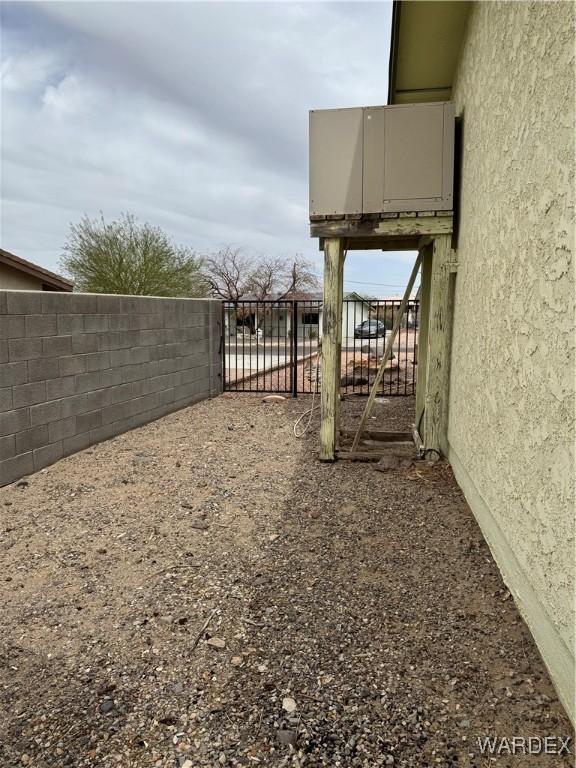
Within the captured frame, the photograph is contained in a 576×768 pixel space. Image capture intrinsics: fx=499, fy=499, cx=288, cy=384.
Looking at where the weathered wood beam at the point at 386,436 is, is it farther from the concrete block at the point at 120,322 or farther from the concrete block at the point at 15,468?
the concrete block at the point at 15,468

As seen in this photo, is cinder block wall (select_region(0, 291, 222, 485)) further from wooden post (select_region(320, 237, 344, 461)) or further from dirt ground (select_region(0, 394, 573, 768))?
wooden post (select_region(320, 237, 344, 461))

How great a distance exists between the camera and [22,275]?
11.8m

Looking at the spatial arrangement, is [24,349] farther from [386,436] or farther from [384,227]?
[386,436]

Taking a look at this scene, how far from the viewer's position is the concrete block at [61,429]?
17.0 ft

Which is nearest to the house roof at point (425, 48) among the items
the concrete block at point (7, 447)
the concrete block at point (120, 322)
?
the concrete block at point (120, 322)

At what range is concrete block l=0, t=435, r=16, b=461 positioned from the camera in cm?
453

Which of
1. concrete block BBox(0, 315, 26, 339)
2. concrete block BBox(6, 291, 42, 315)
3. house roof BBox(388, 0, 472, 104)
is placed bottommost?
concrete block BBox(0, 315, 26, 339)

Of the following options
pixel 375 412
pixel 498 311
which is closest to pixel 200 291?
pixel 375 412

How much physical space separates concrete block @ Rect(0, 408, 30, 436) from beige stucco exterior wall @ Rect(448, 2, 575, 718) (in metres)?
4.05

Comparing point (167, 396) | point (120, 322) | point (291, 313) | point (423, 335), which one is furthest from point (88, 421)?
point (291, 313)

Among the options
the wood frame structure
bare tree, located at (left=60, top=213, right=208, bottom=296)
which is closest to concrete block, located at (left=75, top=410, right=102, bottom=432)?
the wood frame structure

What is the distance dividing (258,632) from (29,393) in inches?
139

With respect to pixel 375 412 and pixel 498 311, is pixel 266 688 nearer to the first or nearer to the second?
pixel 498 311

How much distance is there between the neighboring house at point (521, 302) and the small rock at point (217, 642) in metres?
1.45
